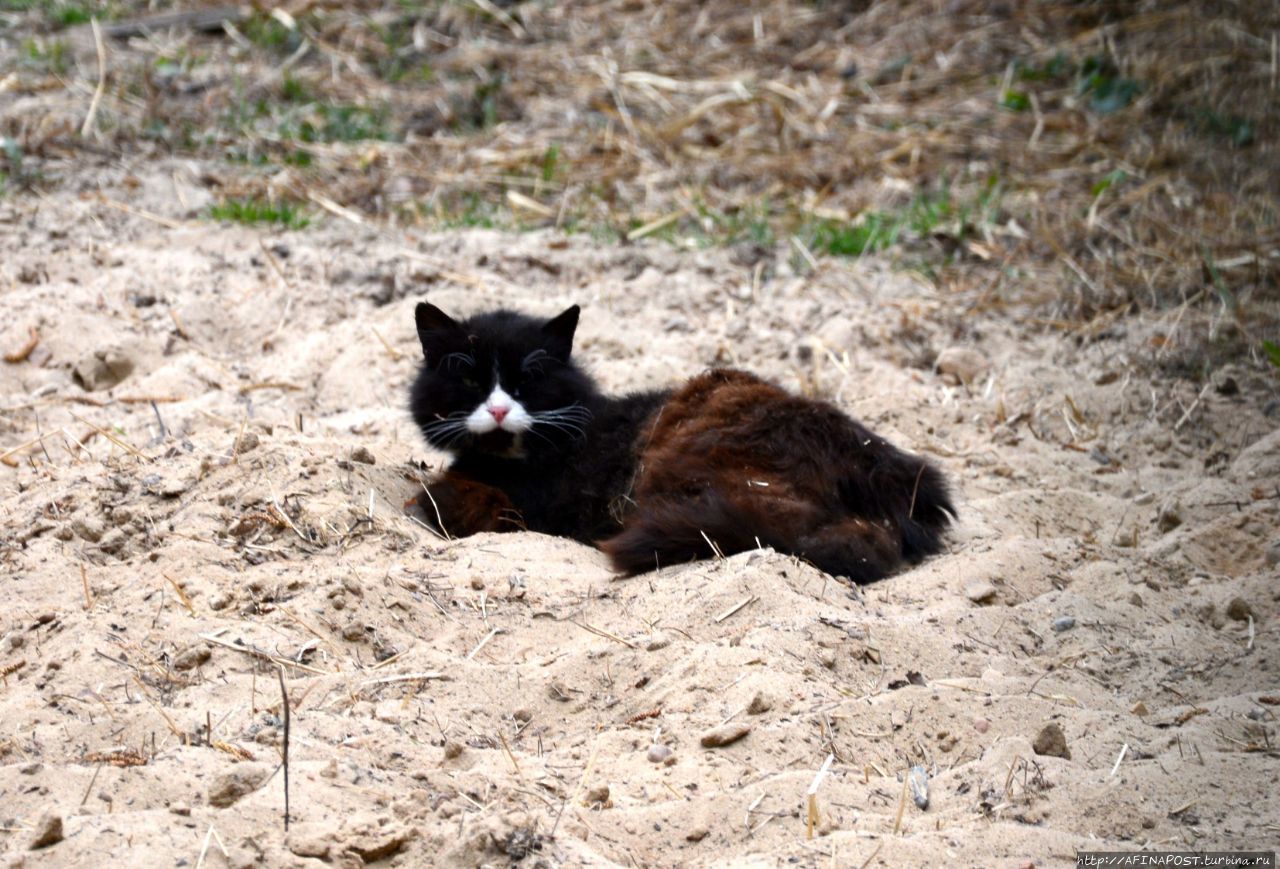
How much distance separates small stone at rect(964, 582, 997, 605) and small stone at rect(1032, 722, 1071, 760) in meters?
1.13

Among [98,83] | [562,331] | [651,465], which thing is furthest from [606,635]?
[98,83]

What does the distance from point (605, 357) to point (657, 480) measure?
2015mm

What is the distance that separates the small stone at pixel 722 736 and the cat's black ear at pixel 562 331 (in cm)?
258

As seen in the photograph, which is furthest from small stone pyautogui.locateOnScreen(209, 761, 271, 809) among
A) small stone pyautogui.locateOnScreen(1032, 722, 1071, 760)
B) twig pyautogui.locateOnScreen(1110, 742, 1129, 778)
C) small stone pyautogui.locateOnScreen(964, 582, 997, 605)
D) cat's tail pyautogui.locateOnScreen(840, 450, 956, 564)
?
cat's tail pyautogui.locateOnScreen(840, 450, 956, 564)

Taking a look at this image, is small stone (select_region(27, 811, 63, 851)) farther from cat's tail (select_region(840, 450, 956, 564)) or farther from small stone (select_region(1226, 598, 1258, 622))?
small stone (select_region(1226, 598, 1258, 622))

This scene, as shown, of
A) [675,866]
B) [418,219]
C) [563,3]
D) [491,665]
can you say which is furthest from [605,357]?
[563,3]

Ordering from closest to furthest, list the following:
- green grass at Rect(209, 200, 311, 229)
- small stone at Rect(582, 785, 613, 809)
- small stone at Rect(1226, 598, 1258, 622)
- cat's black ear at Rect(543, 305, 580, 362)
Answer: small stone at Rect(582, 785, 613, 809), small stone at Rect(1226, 598, 1258, 622), cat's black ear at Rect(543, 305, 580, 362), green grass at Rect(209, 200, 311, 229)

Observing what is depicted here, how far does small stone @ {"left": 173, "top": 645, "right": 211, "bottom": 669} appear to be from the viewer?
349 centimetres

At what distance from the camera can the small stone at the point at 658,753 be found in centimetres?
318

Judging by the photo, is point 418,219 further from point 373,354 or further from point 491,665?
A: point 491,665

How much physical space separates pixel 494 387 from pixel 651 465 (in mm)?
801

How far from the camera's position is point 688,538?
4469 millimetres

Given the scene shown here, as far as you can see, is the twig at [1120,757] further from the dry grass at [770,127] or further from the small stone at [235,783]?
the dry grass at [770,127]

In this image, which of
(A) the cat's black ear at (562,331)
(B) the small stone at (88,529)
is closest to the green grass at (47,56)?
(A) the cat's black ear at (562,331)
